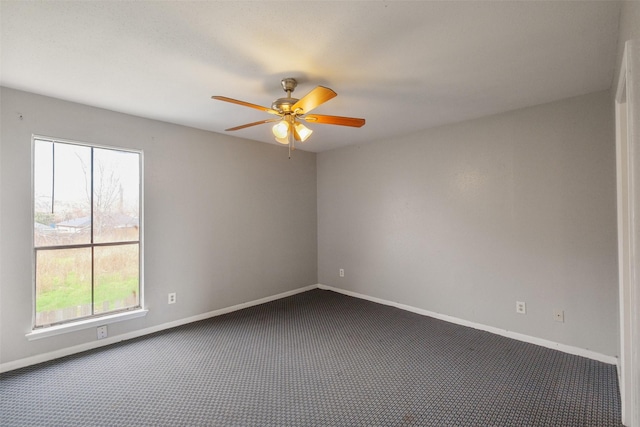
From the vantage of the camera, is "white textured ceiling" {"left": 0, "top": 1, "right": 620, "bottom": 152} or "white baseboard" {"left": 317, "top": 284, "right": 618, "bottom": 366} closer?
"white textured ceiling" {"left": 0, "top": 1, "right": 620, "bottom": 152}

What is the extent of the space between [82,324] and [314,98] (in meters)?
3.05

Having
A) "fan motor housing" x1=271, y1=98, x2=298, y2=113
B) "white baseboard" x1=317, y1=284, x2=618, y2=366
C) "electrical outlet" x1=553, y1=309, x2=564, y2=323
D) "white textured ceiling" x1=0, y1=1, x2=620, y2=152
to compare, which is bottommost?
"white baseboard" x1=317, y1=284, x2=618, y2=366

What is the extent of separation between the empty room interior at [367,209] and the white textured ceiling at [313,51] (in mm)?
17

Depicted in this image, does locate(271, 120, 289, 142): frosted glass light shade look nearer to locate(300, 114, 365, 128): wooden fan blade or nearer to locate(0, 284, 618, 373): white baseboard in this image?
locate(300, 114, 365, 128): wooden fan blade

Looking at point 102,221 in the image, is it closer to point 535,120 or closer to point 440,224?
point 440,224

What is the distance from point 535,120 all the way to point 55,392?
15.8ft

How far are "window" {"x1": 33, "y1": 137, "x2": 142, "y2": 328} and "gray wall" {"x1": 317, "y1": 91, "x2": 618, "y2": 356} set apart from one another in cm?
299

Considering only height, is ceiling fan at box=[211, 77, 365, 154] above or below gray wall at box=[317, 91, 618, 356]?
above

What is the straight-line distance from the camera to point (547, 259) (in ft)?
9.34

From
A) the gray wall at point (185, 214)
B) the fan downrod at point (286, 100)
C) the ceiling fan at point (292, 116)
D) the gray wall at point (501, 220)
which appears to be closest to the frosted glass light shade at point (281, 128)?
the ceiling fan at point (292, 116)

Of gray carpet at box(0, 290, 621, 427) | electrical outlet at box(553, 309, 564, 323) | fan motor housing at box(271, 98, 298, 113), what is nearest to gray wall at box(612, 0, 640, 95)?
fan motor housing at box(271, 98, 298, 113)

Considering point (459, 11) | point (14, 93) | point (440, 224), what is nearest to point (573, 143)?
point (440, 224)

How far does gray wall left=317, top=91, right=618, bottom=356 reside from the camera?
8.52ft

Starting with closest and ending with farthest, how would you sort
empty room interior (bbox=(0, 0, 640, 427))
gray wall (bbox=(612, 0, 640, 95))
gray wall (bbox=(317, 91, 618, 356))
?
gray wall (bbox=(612, 0, 640, 95)) → empty room interior (bbox=(0, 0, 640, 427)) → gray wall (bbox=(317, 91, 618, 356))
